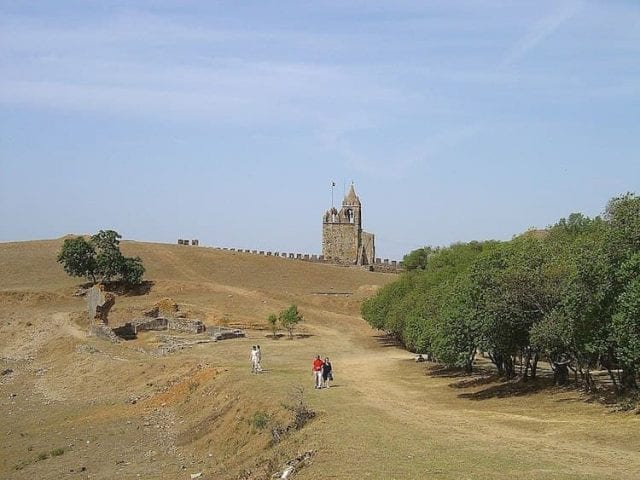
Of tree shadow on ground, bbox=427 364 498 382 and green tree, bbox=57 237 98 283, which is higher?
green tree, bbox=57 237 98 283

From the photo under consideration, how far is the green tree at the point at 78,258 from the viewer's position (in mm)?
70562

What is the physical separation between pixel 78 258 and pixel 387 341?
32.6 meters

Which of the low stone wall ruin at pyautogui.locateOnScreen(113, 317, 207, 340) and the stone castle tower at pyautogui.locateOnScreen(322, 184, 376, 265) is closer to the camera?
the low stone wall ruin at pyautogui.locateOnScreen(113, 317, 207, 340)

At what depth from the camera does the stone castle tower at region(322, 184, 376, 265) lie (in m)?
109

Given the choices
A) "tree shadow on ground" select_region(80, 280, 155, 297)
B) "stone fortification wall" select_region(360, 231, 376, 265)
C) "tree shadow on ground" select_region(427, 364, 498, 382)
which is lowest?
"tree shadow on ground" select_region(427, 364, 498, 382)

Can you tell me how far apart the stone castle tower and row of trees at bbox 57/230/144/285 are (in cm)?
3969

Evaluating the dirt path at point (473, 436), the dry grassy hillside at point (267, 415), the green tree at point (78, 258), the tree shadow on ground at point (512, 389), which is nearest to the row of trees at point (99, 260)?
the green tree at point (78, 258)

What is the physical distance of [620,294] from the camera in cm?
2011

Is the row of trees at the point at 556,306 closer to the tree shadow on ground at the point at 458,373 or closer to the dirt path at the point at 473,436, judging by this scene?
the tree shadow on ground at the point at 458,373

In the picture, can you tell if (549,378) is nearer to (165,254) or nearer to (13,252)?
(165,254)

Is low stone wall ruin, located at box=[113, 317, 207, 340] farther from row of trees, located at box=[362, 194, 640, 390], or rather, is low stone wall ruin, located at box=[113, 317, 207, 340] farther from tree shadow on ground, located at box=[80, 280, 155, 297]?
row of trees, located at box=[362, 194, 640, 390]

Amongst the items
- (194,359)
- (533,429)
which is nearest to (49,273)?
(194,359)

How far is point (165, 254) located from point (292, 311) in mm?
45341

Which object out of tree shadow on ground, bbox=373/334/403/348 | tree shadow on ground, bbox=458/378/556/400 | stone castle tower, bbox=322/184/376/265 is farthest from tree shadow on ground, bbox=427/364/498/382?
stone castle tower, bbox=322/184/376/265
